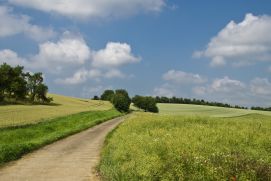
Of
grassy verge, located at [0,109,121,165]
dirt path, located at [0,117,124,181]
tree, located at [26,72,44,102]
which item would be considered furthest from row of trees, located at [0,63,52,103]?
dirt path, located at [0,117,124,181]

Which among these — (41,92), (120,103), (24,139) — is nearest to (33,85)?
(41,92)

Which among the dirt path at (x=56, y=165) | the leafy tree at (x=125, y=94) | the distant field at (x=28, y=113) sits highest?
the leafy tree at (x=125, y=94)

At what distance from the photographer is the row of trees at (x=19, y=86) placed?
340 feet

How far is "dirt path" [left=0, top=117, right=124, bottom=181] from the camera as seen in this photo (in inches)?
703

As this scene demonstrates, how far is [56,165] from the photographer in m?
20.9

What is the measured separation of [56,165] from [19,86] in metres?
87.8

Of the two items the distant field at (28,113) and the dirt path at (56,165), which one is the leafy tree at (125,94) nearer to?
the distant field at (28,113)

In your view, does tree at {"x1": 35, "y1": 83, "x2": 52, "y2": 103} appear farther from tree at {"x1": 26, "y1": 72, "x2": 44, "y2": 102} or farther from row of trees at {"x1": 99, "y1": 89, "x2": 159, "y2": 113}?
row of trees at {"x1": 99, "y1": 89, "x2": 159, "y2": 113}

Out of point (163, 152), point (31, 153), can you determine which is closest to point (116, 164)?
point (163, 152)

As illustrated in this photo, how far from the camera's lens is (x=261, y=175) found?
426 inches

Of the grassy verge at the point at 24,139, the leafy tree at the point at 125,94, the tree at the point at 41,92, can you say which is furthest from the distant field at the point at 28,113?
the leafy tree at the point at 125,94

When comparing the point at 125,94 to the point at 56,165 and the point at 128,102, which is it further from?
the point at 56,165

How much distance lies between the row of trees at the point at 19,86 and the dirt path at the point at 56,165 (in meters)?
73.9

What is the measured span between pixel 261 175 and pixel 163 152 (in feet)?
18.0
